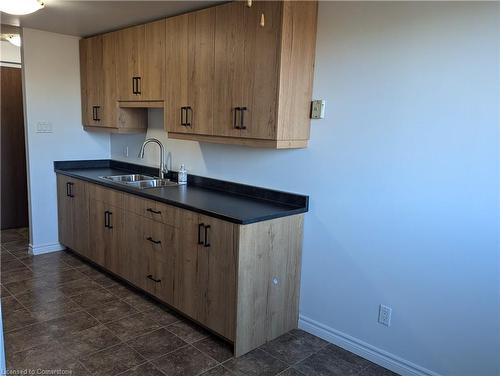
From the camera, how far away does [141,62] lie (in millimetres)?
3361

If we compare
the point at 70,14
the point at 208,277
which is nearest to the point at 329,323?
the point at 208,277

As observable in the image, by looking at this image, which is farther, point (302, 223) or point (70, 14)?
point (70, 14)

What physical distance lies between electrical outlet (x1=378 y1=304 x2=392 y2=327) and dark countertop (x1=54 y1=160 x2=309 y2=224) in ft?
2.51

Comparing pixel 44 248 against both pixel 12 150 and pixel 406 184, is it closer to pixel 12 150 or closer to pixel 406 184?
pixel 12 150

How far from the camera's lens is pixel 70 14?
3186 mm

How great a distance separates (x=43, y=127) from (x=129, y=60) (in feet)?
4.07

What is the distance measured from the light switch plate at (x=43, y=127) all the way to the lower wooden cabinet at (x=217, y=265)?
125cm

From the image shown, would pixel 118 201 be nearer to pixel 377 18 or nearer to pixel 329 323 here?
pixel 329 323

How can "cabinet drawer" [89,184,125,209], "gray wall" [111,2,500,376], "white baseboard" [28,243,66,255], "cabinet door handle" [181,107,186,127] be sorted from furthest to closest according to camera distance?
"white baseboard" [28,243,66,255], "cabinet drawer" [89,184,125,209], "cabinet door handle" [181,107,186,127], "gray wall" [111,2,500,376]

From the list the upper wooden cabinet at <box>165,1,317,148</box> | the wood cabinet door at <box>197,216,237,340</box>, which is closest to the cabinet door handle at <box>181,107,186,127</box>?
the upper wooden cabinet at <box>165,1,317,148</box>

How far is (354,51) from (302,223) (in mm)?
1130

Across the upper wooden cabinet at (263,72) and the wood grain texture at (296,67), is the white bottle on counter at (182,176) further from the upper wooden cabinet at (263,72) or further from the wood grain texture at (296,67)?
the wood grain texture at (296,67)

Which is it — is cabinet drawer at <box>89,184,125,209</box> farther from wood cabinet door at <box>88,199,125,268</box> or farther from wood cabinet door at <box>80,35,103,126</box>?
wood cabinet door at <box>80,35,103,126</box>

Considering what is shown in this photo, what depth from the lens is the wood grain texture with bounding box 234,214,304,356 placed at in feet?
7.76
